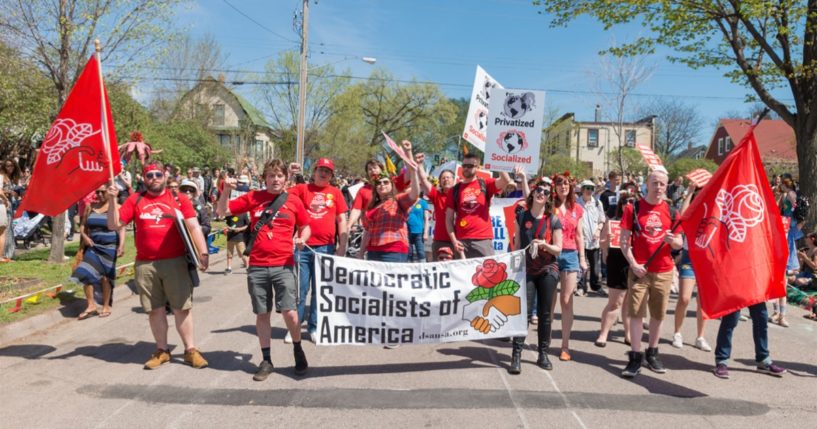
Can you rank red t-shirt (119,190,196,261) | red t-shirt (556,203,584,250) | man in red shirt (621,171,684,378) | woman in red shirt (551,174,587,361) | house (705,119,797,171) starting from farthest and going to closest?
1. house (705,119,797,171)
2. red t-shirt (556,203,584,250)
3. woman in red shirt (551,174,587,361)
4. man in red shirt (621,171,684,378)
5. red t-shirt (119,190,196,261)

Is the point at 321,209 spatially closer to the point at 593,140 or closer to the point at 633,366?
the point at 633,366

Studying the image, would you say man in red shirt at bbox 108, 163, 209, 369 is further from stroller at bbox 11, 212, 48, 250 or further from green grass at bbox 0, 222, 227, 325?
stroller at bbox 11, 212, 48, 250

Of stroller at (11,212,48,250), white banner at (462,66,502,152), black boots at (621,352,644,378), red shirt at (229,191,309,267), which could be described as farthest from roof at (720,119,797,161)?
red shirt at (229,191,309,267)

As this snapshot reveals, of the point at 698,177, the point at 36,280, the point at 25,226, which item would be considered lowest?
the point at 36,280

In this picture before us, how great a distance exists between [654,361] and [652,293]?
2.27 ft

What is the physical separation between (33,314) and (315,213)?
3803 mm

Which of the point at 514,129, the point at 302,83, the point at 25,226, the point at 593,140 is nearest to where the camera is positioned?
the point at 514,129

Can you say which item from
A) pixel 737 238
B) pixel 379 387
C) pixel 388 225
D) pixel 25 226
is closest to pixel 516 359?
pixel 379 387

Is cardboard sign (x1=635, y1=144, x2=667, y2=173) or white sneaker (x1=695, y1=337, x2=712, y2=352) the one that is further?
white sneaker (x1=695, y1=337, x2=712, y2=352)

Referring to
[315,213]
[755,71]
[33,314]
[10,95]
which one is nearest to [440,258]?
[315,213]

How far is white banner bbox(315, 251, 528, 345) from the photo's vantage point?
530 centimetres

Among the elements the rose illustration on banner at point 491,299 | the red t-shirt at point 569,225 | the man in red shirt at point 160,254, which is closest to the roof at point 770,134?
the red t-shirt at point 569,225

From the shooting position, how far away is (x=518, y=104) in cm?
720

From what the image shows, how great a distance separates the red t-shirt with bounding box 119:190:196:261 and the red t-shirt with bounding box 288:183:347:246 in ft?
4.28
